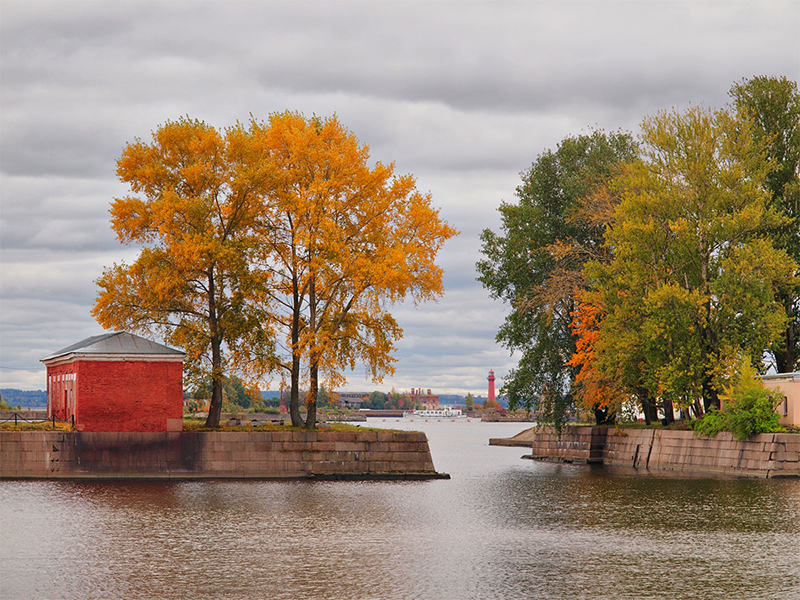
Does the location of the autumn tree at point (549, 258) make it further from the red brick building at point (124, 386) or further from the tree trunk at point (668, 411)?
the red brick building at point (124, 386)

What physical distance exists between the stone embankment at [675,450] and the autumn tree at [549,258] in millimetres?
3026

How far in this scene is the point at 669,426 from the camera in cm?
5609

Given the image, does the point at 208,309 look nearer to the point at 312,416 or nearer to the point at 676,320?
the point at 312,416

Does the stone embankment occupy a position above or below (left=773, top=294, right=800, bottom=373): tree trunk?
below

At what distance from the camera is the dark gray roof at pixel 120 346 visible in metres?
45.7

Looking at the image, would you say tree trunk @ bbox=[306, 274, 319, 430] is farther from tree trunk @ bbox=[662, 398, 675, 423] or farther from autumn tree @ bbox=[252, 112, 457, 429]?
tree trunk @ bbox=[662, 398, 675, 423]

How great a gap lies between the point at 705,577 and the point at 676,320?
2997 centimetres

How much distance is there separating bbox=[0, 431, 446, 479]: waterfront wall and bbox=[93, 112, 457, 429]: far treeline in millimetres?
3584

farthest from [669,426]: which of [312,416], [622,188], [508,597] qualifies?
[508,597]

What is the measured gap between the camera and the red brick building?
44906 mm

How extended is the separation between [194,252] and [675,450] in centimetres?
2801

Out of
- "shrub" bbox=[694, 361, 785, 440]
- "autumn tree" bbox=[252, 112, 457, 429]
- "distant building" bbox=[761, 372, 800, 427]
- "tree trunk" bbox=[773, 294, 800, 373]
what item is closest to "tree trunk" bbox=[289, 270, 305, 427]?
"autumn tree" bbox=[252, 112, 457, 429]

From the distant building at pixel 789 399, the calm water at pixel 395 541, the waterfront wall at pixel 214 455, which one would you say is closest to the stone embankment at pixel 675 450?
the distant building at pixel 789 399

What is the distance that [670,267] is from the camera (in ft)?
177
